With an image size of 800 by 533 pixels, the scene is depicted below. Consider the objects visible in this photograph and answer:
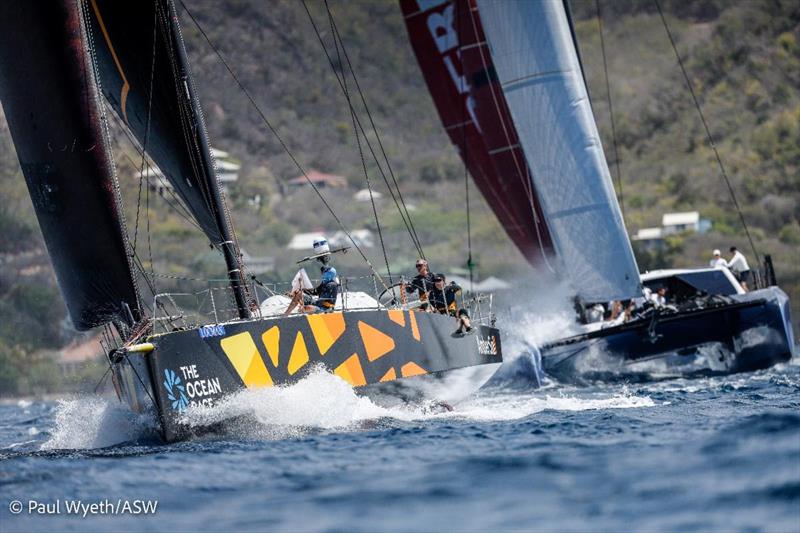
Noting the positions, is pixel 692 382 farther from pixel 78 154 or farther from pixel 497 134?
pixel 78 154

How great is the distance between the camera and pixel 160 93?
12.0 metres

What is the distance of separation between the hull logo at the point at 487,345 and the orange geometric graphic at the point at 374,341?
2.56 m

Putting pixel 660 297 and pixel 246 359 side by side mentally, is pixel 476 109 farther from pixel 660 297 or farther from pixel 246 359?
pixel 246 359

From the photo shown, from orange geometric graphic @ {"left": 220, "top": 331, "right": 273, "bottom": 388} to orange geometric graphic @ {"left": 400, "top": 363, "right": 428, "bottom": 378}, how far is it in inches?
80.7

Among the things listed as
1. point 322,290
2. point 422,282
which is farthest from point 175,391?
point 422,282

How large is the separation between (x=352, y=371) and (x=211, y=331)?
5.44 ft

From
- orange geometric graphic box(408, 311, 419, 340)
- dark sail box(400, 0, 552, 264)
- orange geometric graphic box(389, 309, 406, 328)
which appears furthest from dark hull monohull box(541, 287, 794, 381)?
orange geometric graphic box(389, 309, 406, 328)

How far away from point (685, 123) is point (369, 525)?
56.9 metres

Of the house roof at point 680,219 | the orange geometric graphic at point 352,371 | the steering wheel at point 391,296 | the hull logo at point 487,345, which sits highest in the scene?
the steering wheel at point 391,296

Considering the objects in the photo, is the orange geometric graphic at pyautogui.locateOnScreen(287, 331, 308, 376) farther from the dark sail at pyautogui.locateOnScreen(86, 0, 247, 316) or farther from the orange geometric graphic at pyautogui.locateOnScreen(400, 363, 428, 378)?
the orange geometric graphic at pyautogui.locateOnScreen(400, 363, 428, 378)

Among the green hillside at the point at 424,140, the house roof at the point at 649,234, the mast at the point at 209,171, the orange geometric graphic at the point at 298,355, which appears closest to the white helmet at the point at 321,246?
the mast at the point at 209,171

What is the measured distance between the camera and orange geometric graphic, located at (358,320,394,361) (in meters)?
11.8

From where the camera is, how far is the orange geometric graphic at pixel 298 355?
428 inches

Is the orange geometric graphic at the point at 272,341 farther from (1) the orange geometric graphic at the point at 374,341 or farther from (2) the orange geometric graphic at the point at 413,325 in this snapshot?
(2) the orange geometric graphic at the point at 413,325
